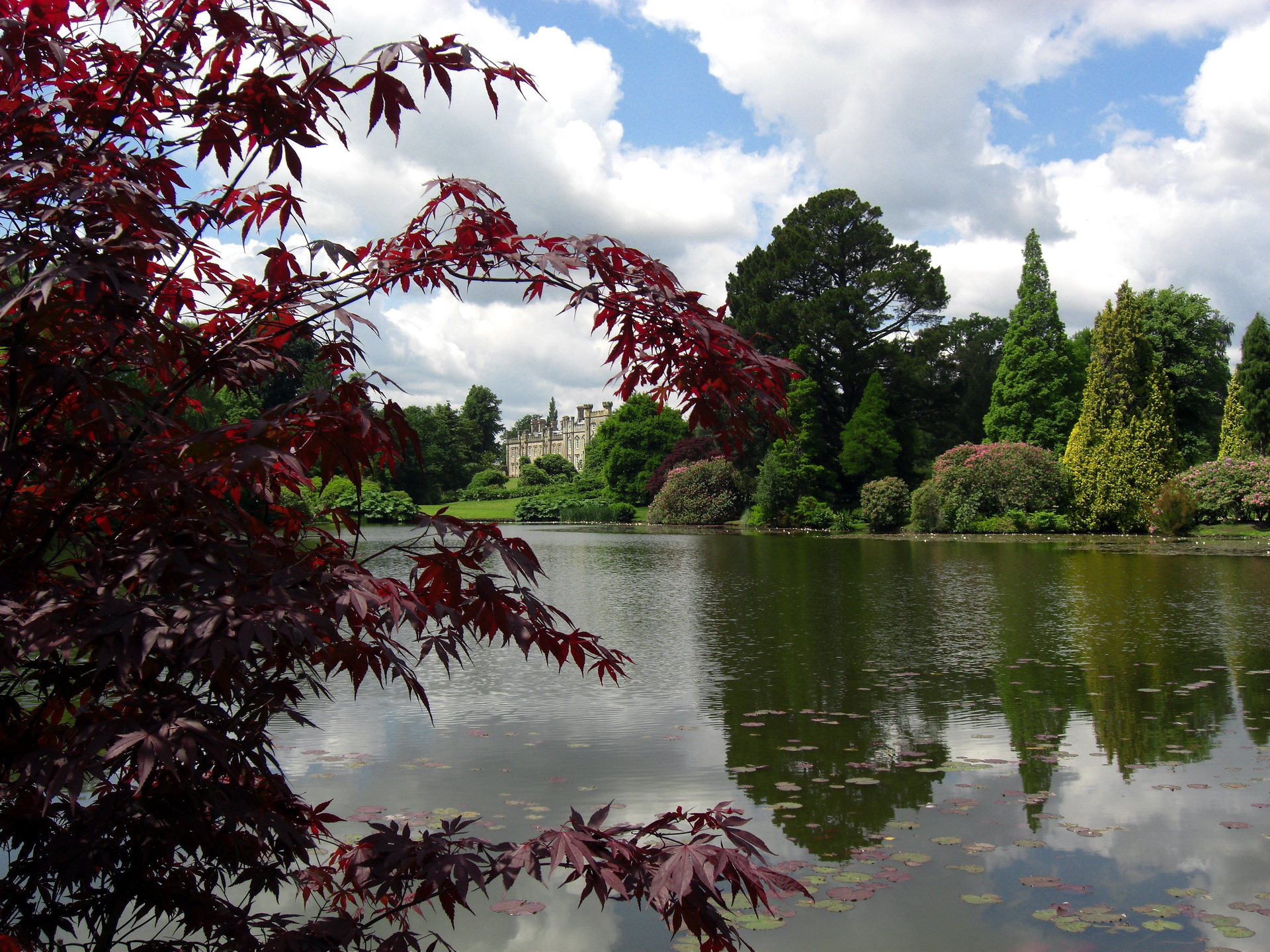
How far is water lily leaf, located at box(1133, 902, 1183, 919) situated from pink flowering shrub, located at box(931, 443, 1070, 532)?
105ft

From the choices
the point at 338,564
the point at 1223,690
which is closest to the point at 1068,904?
the point at 338,564

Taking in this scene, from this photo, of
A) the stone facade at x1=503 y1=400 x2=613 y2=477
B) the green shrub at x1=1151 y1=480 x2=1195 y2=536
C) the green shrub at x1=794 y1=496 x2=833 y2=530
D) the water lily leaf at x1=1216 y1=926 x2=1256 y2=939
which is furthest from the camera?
the stone facade at x1=503 y1=400 x2=613 y2=477

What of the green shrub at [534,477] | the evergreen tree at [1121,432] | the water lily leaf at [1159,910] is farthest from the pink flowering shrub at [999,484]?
the green shrub at [534,477]

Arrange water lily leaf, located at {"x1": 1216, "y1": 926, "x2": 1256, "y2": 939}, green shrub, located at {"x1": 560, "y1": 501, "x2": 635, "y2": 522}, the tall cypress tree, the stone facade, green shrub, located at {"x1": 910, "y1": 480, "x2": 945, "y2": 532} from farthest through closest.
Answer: the stone facade → green shrub, located at {"x1": 560, "y1": 501, "x2": 635, "y2": 522} → the tall cypress tree → green shrub, located at {"x1": 910, "y1": 480, "x2": 945, "y2": 532} → water lily leaf, located at {"x1": 1216, "y1": 926, "x2": 1256, "y2": 939}

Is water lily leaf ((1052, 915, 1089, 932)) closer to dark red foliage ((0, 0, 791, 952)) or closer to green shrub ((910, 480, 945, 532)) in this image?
dark red foliage ((0, 0, 791, 952))

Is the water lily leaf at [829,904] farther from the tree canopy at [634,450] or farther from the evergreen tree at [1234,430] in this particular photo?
the tree canopy at [634,450]

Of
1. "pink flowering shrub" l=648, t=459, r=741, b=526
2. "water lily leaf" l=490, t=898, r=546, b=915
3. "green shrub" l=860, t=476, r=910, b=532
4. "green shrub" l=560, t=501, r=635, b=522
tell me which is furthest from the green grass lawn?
"water lily leaf" l=490, t=898, r=546, b=915

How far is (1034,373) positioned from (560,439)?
98.2 m

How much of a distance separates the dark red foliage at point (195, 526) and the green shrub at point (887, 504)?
35583 mm

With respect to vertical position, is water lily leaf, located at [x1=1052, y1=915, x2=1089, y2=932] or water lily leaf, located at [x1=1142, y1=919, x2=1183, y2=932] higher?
water lily leaf, located at [x1=1142, y1=919, x2=1183, y2=932]

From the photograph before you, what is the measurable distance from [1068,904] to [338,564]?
3289mm

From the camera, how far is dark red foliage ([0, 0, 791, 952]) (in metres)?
1.83

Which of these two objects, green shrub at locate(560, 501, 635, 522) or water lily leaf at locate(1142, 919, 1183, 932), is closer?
water lily leaf at locate(1142, 919, 1183, 932)

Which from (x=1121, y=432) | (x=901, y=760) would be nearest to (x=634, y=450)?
(x=1121, y=432)
